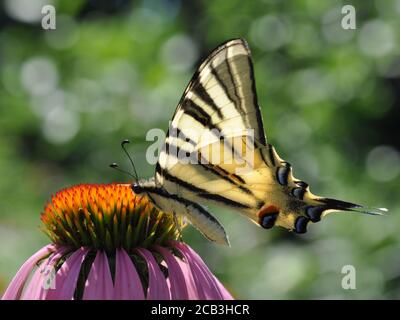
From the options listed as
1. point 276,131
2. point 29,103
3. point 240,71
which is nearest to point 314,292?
point 276,131

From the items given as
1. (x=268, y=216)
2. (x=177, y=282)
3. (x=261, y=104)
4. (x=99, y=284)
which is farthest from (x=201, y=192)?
(x=261, y=104)

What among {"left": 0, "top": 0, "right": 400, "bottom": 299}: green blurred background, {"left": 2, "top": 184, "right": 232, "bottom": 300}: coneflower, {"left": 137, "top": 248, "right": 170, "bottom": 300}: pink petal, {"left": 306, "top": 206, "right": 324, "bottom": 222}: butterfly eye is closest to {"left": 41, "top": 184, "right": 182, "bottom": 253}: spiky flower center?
→ {"left": 2, "top": 184, "right": 232, "bottom": 300}: coneflower

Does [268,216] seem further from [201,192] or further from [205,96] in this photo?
[205,96]

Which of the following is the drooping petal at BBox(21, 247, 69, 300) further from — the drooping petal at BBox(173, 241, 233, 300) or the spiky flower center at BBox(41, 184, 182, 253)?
the drooping petal at BBox(173, 241, 233, 300)

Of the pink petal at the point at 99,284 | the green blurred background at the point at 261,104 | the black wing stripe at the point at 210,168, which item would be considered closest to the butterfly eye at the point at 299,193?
the black wing stripe at the point at 210,168

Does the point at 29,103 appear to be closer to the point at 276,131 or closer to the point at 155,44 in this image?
the point at 155,44
